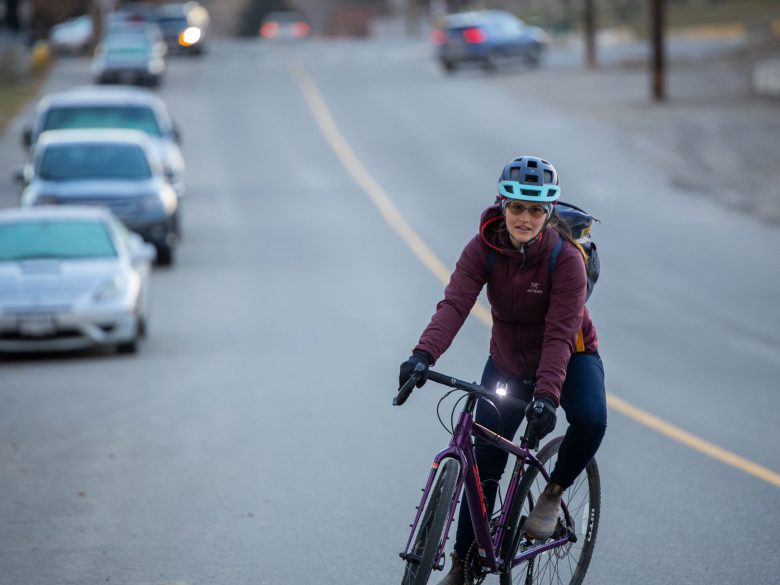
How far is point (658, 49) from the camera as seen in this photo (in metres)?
39.7

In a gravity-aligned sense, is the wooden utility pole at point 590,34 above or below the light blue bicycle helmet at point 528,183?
below

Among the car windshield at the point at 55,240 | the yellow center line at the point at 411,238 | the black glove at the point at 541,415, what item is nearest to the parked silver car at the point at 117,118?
the yellow center line at the point at 411,238

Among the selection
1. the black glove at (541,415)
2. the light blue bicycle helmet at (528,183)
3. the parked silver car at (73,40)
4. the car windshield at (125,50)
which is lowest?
the parked silver car at (73,40)

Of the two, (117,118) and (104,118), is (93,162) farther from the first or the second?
(117,118)

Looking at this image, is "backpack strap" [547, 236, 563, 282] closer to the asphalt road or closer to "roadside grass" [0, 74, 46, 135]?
the asphalt road

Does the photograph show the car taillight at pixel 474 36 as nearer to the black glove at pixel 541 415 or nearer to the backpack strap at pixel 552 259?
the backpack strap at pixel 552 259

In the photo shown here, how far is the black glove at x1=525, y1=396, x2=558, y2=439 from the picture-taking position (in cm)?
579

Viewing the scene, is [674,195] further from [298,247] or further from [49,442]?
[49,442]

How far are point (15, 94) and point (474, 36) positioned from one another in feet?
49.6

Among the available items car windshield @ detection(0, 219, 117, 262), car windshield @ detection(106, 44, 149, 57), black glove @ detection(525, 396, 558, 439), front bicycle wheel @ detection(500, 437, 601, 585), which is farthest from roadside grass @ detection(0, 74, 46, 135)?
black glove @ detection(525, 396, 558, 439)

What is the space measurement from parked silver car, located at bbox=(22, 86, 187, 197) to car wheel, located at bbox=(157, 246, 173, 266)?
3095mm

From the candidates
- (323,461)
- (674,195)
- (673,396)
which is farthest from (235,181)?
(323,461)

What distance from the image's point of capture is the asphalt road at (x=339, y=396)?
7848mm

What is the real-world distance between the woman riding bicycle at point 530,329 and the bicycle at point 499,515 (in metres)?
0.08
